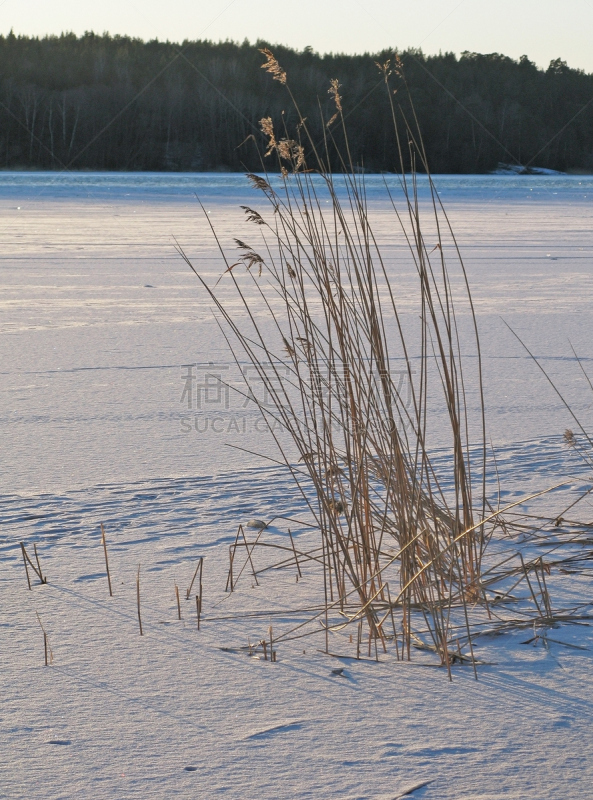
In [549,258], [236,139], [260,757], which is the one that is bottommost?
[260,757]

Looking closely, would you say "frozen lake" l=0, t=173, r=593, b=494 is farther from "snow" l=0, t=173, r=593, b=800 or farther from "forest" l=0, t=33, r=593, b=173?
"forest" l=0, t=33, r=593, b=173

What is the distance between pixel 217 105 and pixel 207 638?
179 feet

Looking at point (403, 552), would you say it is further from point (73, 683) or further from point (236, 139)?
point (236, 139)

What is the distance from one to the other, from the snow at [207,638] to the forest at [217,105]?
38.7 metres

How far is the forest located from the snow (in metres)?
38.7

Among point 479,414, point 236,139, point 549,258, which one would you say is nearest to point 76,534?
point 479,414

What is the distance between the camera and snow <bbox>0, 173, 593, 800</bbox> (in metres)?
1.48

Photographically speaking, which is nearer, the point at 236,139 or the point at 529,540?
the point at 529,540

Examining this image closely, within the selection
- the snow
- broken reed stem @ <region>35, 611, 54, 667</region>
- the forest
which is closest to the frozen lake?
the snow

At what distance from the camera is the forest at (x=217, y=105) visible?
50125mm

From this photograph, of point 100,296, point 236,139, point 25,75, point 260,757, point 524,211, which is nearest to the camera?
point 260,757

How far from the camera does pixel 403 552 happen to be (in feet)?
6.42

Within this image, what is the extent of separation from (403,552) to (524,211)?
16649 mm

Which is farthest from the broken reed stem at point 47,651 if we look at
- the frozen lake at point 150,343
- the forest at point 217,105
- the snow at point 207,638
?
the forest at point 217,105
